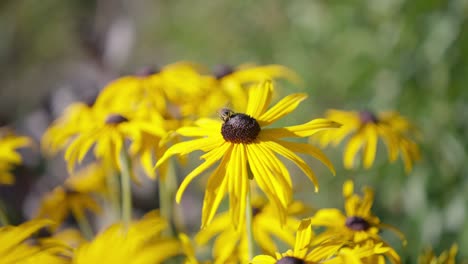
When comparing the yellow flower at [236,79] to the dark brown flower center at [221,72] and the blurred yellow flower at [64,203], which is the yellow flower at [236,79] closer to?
the dark brown flower center at [221,72]

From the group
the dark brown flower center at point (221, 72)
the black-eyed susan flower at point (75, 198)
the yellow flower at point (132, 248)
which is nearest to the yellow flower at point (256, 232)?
the yellow flower at point (132, 248)

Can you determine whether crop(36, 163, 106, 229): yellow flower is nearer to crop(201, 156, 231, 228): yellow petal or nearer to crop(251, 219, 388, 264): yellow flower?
crop(201, 156, 231, 228): yellow petal

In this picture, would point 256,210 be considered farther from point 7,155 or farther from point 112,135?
point 7,155

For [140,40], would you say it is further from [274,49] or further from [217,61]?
[274,49]

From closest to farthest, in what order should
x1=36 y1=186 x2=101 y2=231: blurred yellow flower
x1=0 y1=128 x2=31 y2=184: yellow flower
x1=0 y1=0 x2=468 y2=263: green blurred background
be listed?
x1=0 y1=128 x2=31 y2=184: yellow flower, x1=36 y1=186 x2=101 y2=231: blurred yellow flower, x1=0 y1=0 x2=468 y2=263: green blurred background

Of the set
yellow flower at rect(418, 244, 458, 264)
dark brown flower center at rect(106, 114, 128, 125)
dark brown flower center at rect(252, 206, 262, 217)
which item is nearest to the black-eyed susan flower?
dark brown flower center at rect(106, 114, 128, 125)

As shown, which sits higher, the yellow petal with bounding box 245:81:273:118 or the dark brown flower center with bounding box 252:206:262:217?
the yellow petal with bounding box 245:81:273:118

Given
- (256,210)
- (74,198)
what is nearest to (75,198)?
(74,198)
